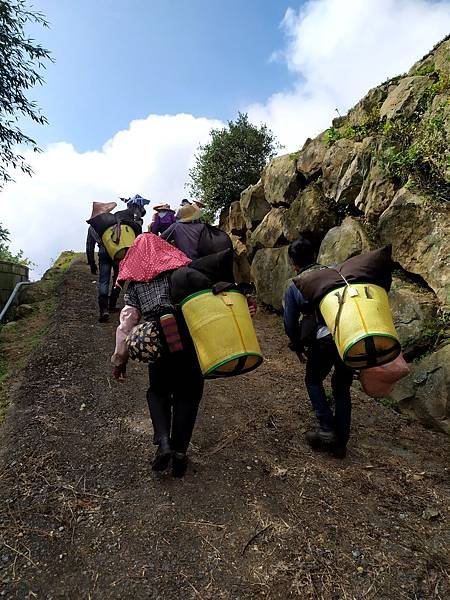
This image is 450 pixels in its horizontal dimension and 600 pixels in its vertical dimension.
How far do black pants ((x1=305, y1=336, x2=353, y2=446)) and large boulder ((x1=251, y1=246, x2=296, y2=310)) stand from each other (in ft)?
13.2

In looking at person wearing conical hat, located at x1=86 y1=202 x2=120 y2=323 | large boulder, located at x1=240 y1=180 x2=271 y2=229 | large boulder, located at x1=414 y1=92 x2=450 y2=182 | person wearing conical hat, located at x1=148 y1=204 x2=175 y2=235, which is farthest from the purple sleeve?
large boulder, located at x1=240 y1=180 x2=271 y2=229

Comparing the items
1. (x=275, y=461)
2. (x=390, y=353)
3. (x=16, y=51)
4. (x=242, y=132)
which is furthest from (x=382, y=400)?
(x=242, y=132)

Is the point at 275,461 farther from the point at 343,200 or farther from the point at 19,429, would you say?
the point at 343,200

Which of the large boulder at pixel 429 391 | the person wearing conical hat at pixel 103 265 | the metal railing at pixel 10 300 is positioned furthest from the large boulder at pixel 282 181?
the metal railing at pixel 10 300

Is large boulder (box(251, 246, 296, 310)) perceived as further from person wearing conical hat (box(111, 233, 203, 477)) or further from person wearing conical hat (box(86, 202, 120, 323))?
person wearing conical hat (box(111, 233, 203, 477))

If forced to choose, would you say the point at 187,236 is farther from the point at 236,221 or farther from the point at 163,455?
the point at 236,221

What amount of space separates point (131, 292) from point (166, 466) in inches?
→ 52.7

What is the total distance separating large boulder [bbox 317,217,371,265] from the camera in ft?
19.1

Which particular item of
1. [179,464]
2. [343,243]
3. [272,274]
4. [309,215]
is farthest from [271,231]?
[179,464]

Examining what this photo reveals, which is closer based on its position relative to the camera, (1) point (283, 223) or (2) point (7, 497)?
(2) point (7, 497)

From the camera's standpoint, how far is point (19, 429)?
3.64 meters

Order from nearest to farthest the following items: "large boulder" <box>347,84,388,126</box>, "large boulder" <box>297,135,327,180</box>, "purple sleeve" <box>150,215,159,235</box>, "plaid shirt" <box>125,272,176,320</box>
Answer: "plaid shirt" <box>125,272,176,320</box> → "purple sleeve" <box>150,215,159,235</box> → "large boulder" <box>347,84,388,126</box> → "large boulder" <box>297,135,327,180</box>

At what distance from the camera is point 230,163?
1396 cm

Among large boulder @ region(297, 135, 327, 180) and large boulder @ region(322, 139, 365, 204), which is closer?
large boulder @ region(322, 139, 365, 204)
